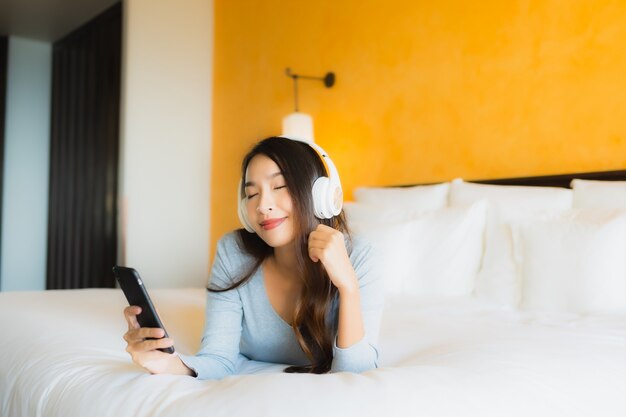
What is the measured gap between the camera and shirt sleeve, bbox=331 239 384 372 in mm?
1092

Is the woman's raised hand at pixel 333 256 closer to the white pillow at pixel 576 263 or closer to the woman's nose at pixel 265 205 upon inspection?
the woman's nose at pixel 265 205

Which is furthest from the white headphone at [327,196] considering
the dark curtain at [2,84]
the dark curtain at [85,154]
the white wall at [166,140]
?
the dark curtain at [2,84]

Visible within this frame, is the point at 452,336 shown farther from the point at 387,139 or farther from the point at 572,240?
the point at 387,139

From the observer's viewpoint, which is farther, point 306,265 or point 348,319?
point 306,265

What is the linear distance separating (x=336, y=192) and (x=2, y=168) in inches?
191

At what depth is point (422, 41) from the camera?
297cm

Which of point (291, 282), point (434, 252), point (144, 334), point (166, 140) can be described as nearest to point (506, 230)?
point (434, 252)

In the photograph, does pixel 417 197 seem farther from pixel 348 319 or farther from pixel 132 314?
pixel 132 314

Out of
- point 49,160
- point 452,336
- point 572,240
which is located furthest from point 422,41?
point 49,160

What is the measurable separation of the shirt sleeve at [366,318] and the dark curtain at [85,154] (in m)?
3.58

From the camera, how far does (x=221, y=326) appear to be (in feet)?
4.06

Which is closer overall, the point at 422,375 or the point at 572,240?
the point at 422,375

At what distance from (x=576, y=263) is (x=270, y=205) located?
44.2 inches

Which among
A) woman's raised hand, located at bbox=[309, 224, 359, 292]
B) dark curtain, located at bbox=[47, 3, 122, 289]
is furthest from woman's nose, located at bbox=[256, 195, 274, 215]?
dark curtain, located at bbox=[47, 3, 122, 289]
